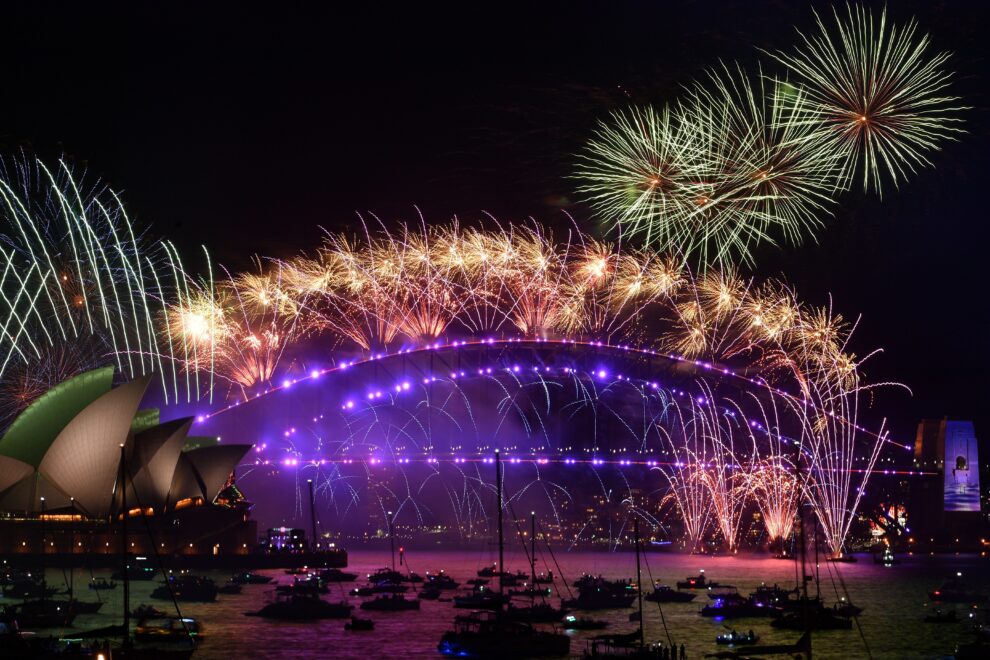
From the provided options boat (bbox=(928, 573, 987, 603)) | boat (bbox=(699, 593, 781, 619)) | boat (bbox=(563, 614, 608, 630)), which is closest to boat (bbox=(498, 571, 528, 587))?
boat (bbox=(699, 593, 781, 619))

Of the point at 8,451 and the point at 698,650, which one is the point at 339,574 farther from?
the point at 698,650

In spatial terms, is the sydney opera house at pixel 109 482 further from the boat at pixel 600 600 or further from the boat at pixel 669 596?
the boat at pixel 669 596

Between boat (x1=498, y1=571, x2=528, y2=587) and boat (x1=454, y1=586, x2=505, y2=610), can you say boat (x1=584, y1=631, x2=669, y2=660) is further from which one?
Result: boat (x1=498, y1=571, x2=528, y2=587)

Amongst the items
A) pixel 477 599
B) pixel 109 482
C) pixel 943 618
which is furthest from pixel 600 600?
pixel 109 482

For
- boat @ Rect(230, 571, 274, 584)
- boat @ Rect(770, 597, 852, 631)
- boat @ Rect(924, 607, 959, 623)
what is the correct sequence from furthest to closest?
boat @ Rect(230, 571, 274, 584) < boat @ Rect(924, 607, 959, 623) < boat @ Rect(770, 597, 852, 631)

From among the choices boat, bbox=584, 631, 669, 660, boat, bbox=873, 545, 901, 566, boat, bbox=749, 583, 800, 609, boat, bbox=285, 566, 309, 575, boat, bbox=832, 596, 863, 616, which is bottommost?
boat, bbox=873, 545, 901, 566

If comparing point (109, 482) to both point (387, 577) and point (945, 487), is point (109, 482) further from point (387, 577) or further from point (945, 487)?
point (945, 487)
